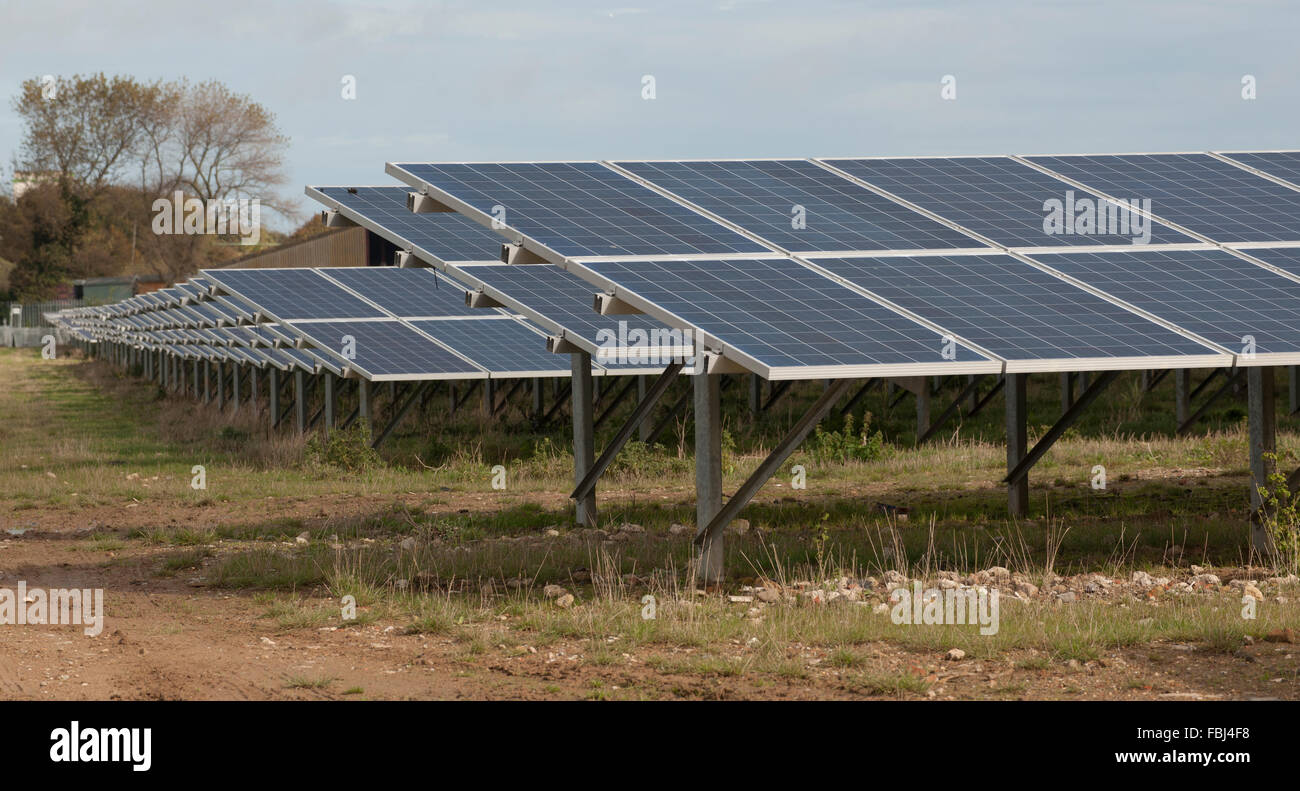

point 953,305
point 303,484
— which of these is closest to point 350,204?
point 303,484

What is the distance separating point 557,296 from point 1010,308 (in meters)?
7.84

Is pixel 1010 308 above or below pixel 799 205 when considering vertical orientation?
below

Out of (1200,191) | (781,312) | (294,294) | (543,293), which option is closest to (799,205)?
(781,312)

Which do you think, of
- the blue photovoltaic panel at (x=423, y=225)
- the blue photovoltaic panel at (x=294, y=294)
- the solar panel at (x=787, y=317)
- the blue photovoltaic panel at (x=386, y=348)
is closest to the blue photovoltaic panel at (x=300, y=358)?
the blue photovoltaic panel at (x=386, y=348)

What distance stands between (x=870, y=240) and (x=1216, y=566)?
456cm

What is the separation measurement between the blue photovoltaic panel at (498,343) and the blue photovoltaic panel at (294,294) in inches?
69.7

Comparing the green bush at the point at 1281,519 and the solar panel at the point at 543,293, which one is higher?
the solar panel at the point at 543,293

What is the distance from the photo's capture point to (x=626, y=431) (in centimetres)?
1473

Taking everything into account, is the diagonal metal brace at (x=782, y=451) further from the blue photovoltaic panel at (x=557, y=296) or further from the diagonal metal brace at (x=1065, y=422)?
the blue photovoltaic panel at (x=557, y=296)

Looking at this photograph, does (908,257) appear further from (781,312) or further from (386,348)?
(386,348)

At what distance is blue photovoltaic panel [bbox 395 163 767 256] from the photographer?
42.8ft

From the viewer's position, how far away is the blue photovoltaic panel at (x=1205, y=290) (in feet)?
39.4

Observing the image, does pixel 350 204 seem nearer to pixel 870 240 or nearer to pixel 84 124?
pixel 870 240

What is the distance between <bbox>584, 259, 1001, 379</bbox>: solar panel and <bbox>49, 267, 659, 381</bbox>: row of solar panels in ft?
25.7
